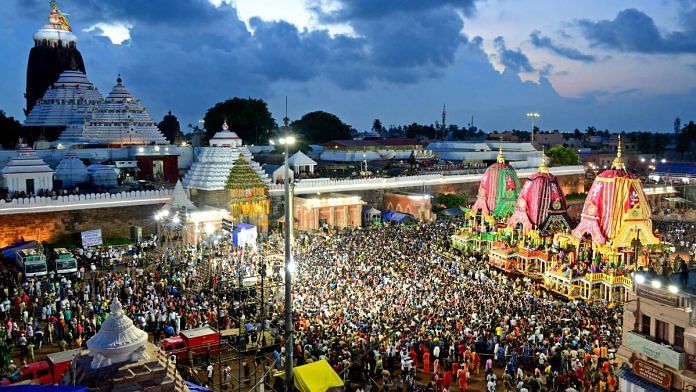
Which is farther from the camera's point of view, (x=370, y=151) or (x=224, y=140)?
(x=370, y=151)

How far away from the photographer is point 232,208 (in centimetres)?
2650

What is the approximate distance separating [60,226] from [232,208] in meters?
7.19

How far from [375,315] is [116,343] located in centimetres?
761

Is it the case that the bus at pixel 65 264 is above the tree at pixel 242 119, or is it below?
below

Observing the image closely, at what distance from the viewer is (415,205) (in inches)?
1294

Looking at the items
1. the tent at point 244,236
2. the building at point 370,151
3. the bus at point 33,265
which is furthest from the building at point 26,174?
the building at point 370,151

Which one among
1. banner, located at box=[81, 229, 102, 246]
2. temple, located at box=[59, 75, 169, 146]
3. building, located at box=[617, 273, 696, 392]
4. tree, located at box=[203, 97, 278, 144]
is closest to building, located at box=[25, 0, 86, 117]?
temple, located at box=[59, 75, 169, 146]

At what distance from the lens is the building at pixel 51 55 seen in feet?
139

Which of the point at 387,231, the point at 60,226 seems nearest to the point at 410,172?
the point at 387,231

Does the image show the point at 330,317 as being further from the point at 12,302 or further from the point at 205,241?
the point at 205,241

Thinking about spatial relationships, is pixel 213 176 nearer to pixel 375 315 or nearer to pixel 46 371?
pixel 375 315

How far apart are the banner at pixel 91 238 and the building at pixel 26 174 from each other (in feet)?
14.1

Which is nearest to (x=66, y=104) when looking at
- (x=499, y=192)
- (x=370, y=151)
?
(x=370, y=151)

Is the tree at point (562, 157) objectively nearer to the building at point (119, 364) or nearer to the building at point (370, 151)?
the building at point (370, 151)
